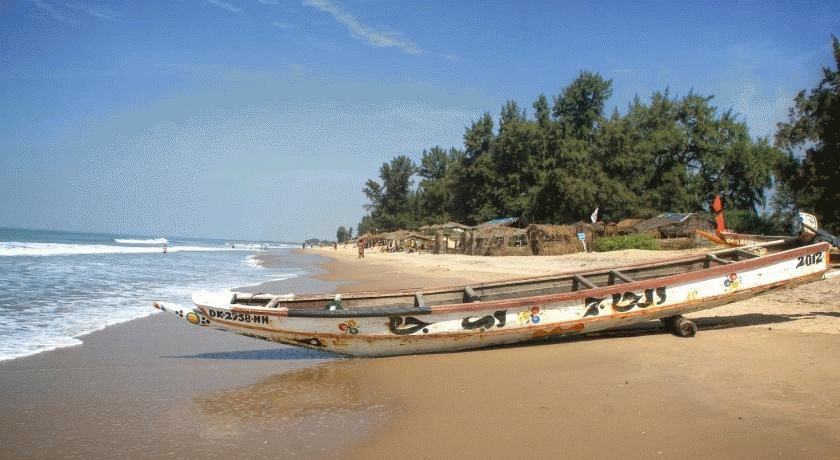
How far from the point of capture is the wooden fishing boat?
698 cm

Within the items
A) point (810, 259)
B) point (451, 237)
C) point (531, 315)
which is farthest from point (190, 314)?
point (451, 237)

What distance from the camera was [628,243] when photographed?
28.9m

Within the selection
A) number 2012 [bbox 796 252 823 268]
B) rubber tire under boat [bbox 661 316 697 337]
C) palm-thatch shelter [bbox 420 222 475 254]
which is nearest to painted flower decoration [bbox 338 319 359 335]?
rubber tire under boat [bbox 661 316 697 337]

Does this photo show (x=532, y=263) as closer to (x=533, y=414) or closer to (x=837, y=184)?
(x=837, y=184)

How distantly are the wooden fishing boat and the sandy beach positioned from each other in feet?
0.94

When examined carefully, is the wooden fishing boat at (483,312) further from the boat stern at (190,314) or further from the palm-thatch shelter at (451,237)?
the palm-thatch shelter at (451,237)

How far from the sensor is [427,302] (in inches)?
335

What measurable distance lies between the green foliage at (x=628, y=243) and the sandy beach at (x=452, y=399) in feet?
A: 68.0

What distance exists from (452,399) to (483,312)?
6.37 ft

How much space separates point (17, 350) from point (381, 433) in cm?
628

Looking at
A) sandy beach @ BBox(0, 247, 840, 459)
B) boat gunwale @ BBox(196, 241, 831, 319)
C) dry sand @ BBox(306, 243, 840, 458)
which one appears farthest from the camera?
boat gunwale @ BBox(196, 241, 831, 319)

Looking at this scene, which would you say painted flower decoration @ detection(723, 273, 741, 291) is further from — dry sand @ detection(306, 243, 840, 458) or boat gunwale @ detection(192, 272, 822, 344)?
dry sand @ detection(306, 243, 840, 458)

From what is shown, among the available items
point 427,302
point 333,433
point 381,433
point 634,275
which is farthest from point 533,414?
point 634,275

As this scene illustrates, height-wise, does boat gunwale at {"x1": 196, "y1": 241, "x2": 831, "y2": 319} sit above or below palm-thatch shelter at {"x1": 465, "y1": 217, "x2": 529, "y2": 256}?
below
